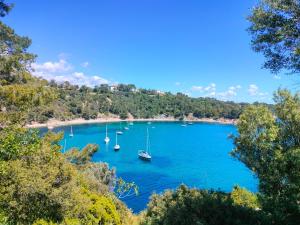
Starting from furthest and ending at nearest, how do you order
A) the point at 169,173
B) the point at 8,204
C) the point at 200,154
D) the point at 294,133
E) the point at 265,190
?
the point at 200,154 < the point at 169,173 < the point at 294,133 < the point at 265,190 < the point at 8,204

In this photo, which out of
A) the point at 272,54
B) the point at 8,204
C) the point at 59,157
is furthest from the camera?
the point at 59,157

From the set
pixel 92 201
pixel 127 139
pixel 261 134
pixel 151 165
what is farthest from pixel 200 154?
pixel 92 201

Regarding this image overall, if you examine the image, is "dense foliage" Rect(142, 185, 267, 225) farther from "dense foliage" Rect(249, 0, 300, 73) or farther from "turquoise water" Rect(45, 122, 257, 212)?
"turquoise water" Rect(45, 122, 257, 212)

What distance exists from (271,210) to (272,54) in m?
7.08

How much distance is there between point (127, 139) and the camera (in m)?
116

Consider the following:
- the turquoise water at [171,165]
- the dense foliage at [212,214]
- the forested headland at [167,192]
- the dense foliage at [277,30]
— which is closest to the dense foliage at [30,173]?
the forested headland at [167,192]

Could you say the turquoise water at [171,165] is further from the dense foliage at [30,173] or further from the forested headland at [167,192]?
the dense foliage at [30,173]

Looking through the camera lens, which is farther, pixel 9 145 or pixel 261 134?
pixel 261 134

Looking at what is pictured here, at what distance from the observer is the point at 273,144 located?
20109 millimetres

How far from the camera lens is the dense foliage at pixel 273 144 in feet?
53.2

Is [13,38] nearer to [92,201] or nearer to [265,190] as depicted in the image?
[92,201]

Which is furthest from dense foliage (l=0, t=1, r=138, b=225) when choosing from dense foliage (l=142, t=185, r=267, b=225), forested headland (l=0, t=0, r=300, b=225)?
dense foliage (l=142, t=185, r=267, b=225)

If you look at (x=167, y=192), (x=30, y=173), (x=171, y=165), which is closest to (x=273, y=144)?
(x=167, y=192)

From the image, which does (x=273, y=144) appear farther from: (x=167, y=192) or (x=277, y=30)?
(x=277, y=30)
